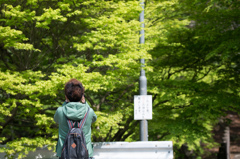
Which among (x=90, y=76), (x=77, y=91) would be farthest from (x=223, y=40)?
(x=77, y=91)

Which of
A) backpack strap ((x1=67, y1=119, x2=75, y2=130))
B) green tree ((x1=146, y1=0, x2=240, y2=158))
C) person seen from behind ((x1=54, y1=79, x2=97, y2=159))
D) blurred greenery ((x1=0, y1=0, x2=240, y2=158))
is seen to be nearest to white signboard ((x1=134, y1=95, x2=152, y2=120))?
blurred greenery ((x1=0, y1=0, x2=240, y2=158))

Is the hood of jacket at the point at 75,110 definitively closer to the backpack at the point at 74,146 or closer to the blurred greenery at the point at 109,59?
the backpack at the point at 74,146

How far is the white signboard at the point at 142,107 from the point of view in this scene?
24.4 feet

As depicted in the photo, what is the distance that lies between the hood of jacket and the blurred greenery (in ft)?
11.7

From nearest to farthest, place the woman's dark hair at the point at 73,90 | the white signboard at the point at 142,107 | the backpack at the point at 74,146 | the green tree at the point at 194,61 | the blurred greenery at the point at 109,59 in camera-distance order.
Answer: the backpack at the point at 74,146 < the woman's dark hair at the point at 73,90 < the blurred greenery at the point at 109,59 < the white signboard at the point at 142,107 < the green tree at the point at 194,61

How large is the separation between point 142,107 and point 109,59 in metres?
1.44

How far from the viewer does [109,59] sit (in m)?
7.35

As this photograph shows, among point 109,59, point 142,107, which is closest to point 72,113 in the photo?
point 109,59

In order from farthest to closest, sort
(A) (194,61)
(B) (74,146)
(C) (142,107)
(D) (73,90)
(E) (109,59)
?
(A) (194,61)
(C) (142,107)
(E) (109,59)
(D) (73,90)
(B) (74,146)

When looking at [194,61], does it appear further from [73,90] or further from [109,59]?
[73,90]

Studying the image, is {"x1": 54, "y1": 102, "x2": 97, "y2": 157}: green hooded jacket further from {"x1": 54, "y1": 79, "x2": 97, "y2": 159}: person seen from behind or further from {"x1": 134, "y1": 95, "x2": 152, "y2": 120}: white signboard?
{"x1": 134, "y1": 95, "x2": 152, "y2": 120}: white signboard

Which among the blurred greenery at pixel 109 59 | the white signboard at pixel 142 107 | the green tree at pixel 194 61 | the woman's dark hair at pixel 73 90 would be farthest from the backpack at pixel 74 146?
the green tree at pixel 194 61

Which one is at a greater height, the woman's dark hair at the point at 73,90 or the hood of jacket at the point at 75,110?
the woman's dark hair at the point at 73,90

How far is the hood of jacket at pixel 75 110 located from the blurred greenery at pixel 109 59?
358cm
